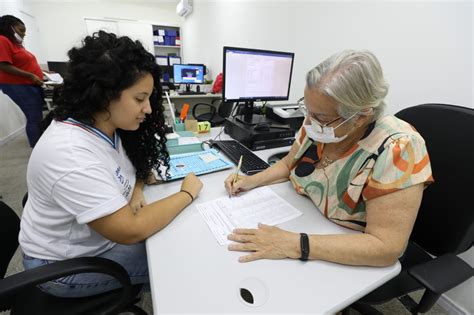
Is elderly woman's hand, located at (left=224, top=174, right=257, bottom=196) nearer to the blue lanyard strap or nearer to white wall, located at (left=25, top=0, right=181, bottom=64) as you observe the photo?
the blue lanyard strap

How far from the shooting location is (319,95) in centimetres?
72

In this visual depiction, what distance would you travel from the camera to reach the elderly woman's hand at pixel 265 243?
0.63 m

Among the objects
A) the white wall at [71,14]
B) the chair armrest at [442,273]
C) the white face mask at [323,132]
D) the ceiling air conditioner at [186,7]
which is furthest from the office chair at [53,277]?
the white wall at [71,14]

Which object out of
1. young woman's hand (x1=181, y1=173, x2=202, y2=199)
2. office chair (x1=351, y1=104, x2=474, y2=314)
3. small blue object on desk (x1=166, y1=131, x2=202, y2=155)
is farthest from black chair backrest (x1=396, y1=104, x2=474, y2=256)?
small blue object on desk (x1=166, y1=131, x2=202, y2=155)

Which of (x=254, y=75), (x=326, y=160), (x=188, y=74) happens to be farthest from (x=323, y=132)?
(x=188, y=74)

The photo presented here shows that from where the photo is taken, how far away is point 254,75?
4.43 feet

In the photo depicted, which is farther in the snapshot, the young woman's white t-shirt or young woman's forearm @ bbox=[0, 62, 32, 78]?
young woman's forearm @ bbox=[0, 62, 32, 78]

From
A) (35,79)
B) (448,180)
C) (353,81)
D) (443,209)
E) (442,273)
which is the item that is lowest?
(442,273)

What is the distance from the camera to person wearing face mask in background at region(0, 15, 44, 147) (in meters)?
2.56

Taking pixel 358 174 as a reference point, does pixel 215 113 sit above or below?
below

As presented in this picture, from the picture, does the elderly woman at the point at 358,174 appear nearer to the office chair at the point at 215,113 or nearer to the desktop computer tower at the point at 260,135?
the desktop computer tower at the point at 260,135

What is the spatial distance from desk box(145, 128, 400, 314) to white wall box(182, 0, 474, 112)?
3.28ft

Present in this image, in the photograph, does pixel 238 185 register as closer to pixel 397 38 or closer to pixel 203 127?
pixel 203 127

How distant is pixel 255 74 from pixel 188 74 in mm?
3122
